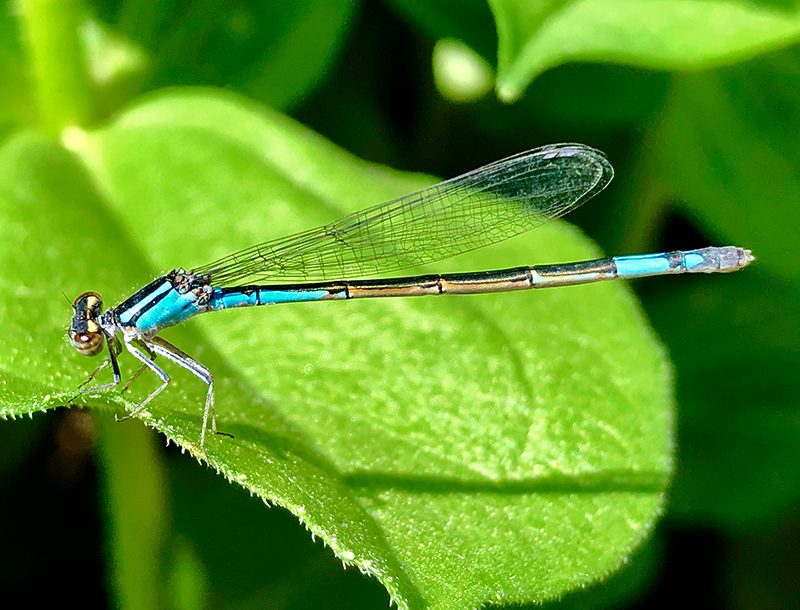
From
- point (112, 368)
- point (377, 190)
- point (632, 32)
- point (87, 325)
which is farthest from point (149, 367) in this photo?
point (632, 32)

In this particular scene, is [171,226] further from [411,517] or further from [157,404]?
[411,517]

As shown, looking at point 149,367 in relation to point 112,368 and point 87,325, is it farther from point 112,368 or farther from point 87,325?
point 87,325

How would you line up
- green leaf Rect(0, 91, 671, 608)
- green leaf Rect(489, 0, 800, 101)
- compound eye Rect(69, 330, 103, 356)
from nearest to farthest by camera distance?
green leaf Rect(0, 91, 671, 608)
compound eye Rect(69, 330, 103, 356)
green leaf Rect(489, 0, 800, 101)

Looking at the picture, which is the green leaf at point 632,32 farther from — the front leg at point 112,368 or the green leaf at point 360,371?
the front leg at point 112,368

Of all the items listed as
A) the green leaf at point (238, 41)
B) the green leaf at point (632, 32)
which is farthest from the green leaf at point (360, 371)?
the green leaf at point (632, 32)

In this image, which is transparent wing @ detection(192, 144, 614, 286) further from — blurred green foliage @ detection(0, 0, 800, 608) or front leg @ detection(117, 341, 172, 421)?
front leg @ detection(117, 341, 172, 421)

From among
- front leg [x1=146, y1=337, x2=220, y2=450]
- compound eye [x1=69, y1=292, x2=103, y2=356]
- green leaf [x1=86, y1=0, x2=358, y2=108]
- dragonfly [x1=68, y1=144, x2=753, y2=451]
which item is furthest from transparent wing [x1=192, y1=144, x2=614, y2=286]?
green leaf [x1=86, y1=0, x2=358, y2=108]

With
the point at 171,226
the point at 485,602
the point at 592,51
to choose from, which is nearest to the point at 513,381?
the point at 485,602
